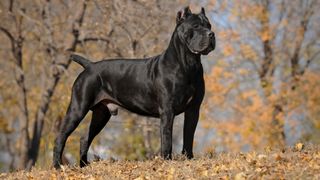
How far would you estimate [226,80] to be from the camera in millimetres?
28859

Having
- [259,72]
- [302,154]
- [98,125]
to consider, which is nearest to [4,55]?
[259,72]

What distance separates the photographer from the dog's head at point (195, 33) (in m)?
7.93

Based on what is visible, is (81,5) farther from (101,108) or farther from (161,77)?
(161,77)

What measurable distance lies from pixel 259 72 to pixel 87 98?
21.2 m

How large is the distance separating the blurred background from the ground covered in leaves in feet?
36.7

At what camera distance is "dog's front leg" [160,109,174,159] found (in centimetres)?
815

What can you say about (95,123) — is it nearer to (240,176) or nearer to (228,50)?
(240,176)

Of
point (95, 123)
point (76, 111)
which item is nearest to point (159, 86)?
point (76, 111)

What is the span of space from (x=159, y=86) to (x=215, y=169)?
194 cm

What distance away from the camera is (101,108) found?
9.47 metres

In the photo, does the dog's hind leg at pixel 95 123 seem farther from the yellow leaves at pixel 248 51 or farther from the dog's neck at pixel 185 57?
the yellow leaves at pixel 248 51

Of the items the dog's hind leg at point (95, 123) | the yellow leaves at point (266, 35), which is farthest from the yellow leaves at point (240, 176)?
the yellow leaves at point (266, 35)

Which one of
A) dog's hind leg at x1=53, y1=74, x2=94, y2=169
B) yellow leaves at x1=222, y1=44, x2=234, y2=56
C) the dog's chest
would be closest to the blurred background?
yellow leaves at x1=222, y1=44, x2=234, y2=56

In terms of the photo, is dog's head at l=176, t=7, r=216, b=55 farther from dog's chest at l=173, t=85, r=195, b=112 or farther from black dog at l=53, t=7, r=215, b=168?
dog's chest at l=173, t=85, r=195, b=112
